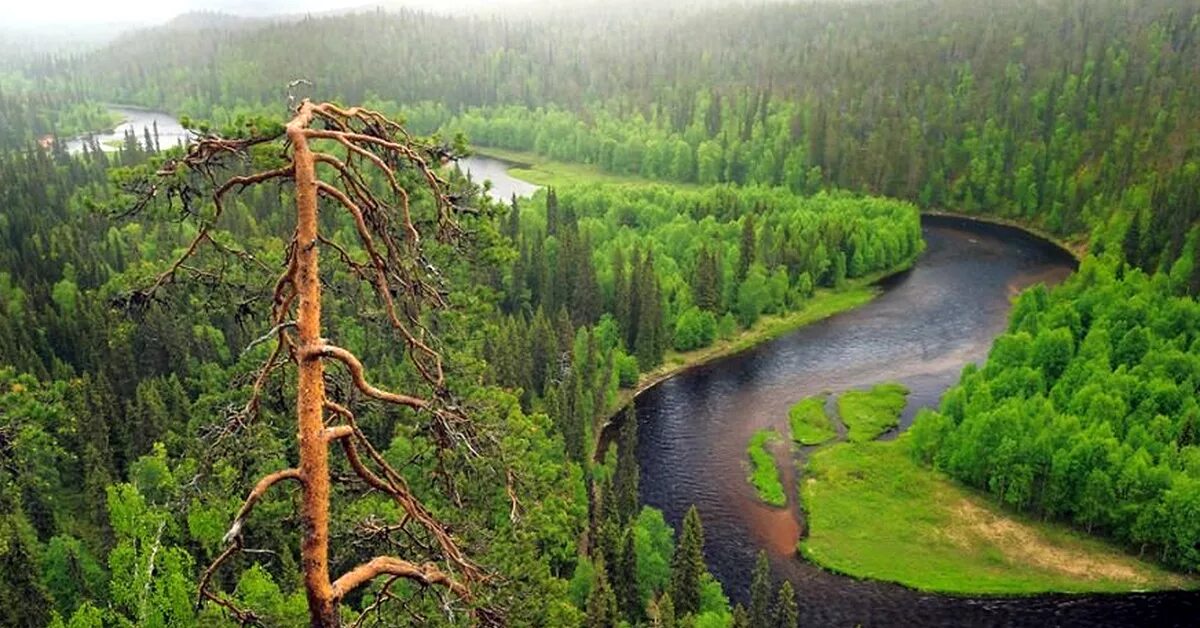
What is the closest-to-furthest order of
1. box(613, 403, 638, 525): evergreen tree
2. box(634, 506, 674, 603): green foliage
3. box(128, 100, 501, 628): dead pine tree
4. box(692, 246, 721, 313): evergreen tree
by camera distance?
box(128, 100, 501, 628): dead pine tree, box(634, 506, 674, 603): green foliage, box(613, 403, 638, 525): evergreen tree, box(692, 246, 721, 313): evergreen tree

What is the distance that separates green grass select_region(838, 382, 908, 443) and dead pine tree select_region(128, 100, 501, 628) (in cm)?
8819

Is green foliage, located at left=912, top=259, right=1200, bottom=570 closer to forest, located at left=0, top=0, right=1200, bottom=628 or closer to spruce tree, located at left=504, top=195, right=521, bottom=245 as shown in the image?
forest, located at left=0, top=0, right=1200, bottom=628

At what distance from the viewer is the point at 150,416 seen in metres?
76.2

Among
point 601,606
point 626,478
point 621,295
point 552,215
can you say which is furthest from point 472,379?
point 552,215

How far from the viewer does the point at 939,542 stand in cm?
7844

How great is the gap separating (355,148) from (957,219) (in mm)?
200693

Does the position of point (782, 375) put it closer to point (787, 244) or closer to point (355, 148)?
point (787, 244)

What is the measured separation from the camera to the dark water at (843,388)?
230ft

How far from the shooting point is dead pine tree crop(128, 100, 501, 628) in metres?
11.1

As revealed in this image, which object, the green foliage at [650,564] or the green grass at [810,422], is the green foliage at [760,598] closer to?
the green foliage at [650,564]

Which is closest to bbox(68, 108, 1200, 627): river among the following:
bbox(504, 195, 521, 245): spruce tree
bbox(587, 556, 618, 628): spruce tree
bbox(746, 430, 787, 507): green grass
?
bbox(746, 430, 787, 507): green grass

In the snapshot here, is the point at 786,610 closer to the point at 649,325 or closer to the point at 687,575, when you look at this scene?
the point at 687,575

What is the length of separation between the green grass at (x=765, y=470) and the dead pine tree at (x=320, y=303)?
244ft

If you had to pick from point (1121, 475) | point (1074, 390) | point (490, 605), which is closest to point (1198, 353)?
point (1074, 390)
